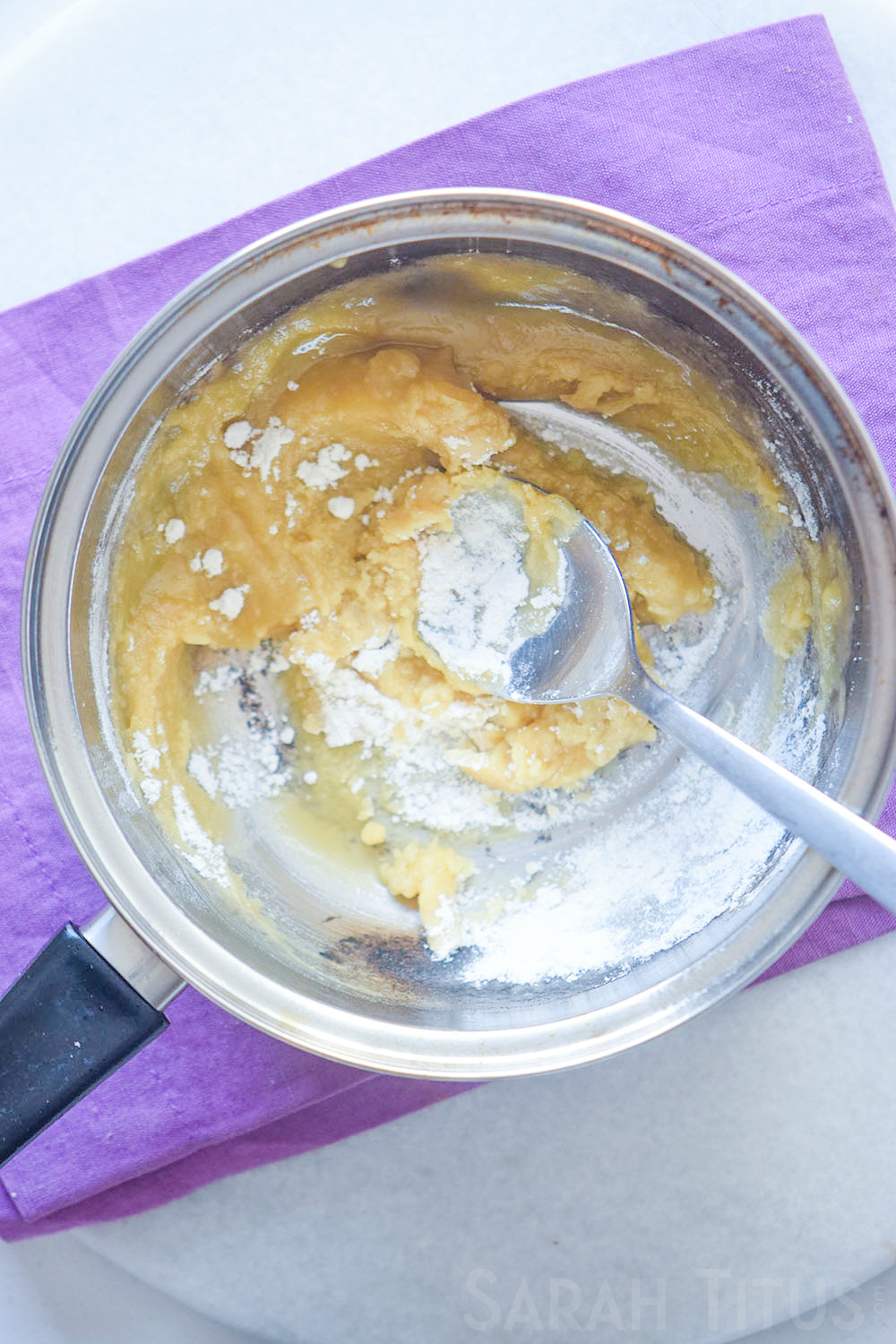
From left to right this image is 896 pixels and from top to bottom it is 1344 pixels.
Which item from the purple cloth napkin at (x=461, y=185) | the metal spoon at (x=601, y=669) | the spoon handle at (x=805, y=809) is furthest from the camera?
the purple cloth napkin at (x=461, y=185)

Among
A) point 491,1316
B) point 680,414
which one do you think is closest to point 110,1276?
point 491,1316

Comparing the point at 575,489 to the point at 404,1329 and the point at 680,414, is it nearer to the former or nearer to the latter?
the point at 680,414

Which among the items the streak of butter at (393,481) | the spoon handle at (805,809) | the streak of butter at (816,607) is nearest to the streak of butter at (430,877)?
the streak of butter at (393,481)

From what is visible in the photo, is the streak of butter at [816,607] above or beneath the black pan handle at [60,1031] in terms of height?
beneath

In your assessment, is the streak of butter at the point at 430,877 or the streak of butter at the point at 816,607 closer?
the streak of butter at the point at 816,607

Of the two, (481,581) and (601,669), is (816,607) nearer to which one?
(601,669)

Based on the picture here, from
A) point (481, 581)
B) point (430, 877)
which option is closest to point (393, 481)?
point (481, 581)

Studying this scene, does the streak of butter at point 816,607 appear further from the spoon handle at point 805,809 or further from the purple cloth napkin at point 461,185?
the purple cloth napkin at point 461,185

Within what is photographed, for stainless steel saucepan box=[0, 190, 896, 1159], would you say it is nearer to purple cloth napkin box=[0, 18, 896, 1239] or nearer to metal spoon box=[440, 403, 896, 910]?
metal spoon box=[440, 403, 896, 910]
